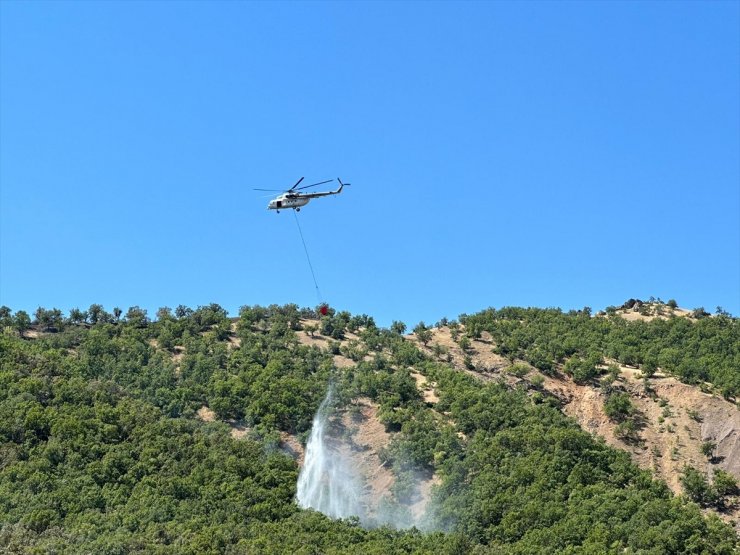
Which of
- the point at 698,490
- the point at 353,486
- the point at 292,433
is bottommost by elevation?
the point at 698,490

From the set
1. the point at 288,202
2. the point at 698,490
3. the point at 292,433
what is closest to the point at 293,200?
the point at 288,202

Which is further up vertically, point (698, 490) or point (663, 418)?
point (663, 418)

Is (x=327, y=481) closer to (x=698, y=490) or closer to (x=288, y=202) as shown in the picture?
(x=288, y=202)

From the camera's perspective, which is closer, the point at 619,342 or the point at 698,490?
the point at 698,490

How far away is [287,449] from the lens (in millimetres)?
89438

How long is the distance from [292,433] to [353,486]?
33.4ft

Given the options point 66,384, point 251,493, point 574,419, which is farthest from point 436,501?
point 66,384

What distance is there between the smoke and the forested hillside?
45.2 inches

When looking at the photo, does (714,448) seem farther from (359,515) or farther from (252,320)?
(252,320)

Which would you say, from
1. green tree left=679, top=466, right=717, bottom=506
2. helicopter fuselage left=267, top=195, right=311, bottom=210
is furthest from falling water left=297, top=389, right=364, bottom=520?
green tree left=679, top=466, right=717, bottom=506

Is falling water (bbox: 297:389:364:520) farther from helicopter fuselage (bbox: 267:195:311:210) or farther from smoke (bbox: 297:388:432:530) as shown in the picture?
helicopter fuselage (bbox: 267:195:311:210)

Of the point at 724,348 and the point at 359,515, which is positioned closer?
the point at 359,515

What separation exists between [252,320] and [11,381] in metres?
31.1

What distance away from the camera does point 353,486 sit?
84375 millimetres
